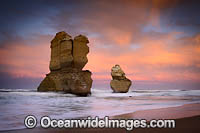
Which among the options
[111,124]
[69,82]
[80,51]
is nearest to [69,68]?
[69,82]

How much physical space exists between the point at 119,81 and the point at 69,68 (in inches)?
572

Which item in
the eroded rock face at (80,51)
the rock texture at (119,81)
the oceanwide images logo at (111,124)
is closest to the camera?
the oceanwide images logo at (111,124)

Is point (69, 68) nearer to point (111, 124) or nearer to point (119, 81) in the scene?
point (119, 81)

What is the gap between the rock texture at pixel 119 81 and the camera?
3072 centimetres

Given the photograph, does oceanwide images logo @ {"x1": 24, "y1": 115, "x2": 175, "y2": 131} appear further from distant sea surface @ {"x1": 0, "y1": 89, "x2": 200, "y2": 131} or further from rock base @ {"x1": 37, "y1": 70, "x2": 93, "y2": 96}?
rock base @ {"x1": 37, "y1": 70, "x2": 93, "y2": 96}

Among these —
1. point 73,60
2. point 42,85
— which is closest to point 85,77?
point 73,60

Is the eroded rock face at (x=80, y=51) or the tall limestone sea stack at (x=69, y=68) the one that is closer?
the tall limestone sea stack at (x=69, y=68)

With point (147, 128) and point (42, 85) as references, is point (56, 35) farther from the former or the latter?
point (147, 128)

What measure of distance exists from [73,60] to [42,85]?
4.87m

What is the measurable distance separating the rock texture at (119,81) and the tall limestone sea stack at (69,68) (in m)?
12.6

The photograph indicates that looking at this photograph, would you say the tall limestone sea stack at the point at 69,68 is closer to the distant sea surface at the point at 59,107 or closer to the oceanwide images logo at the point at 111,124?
the distant sea surface at the point at 59,107

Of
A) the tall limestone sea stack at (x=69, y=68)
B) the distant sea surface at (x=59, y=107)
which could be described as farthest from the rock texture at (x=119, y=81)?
the distant sea surface at (x=59, y=107)

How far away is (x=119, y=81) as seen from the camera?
3092 centimetres

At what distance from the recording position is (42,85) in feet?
64.0
